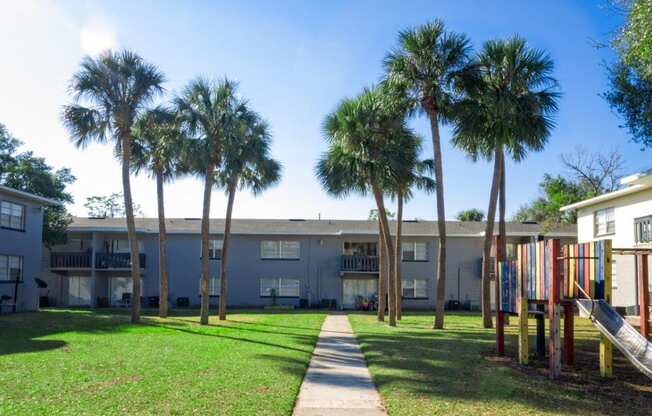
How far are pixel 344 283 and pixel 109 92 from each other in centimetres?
2015

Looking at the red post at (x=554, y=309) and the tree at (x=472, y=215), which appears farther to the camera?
the tree at (x=472, y=215)

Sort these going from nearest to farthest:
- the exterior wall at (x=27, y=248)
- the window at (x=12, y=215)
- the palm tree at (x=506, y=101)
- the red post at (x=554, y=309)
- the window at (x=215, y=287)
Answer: the red post at (x=554, y=309)
the palm tree at (x=506, y=101)
the window at (x=12, y=215)
the exterior wall at (x=27, y=248)
the window at (x=215, y=287)

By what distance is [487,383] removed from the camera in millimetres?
10289

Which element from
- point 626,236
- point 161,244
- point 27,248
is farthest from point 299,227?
Answer: point 626,236

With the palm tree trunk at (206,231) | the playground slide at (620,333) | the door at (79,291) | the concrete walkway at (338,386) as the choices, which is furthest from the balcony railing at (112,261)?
the playground slide at (620,333)

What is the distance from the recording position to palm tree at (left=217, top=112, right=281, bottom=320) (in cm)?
2377

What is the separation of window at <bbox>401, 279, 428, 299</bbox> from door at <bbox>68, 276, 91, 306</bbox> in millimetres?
19430

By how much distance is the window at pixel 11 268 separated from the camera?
2673 centimetres

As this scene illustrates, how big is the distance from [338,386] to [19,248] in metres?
22.6

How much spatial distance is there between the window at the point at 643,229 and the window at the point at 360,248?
52.7 ft

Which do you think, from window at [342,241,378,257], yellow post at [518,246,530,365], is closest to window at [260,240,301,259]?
window at [342,241,378,257]

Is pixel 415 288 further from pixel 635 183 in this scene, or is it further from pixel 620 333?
pixel 620 333

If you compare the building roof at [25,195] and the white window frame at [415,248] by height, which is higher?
the building roof at [25,195]

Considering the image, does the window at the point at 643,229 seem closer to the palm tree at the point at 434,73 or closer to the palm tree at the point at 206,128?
the palm tree at the point at 434,73
